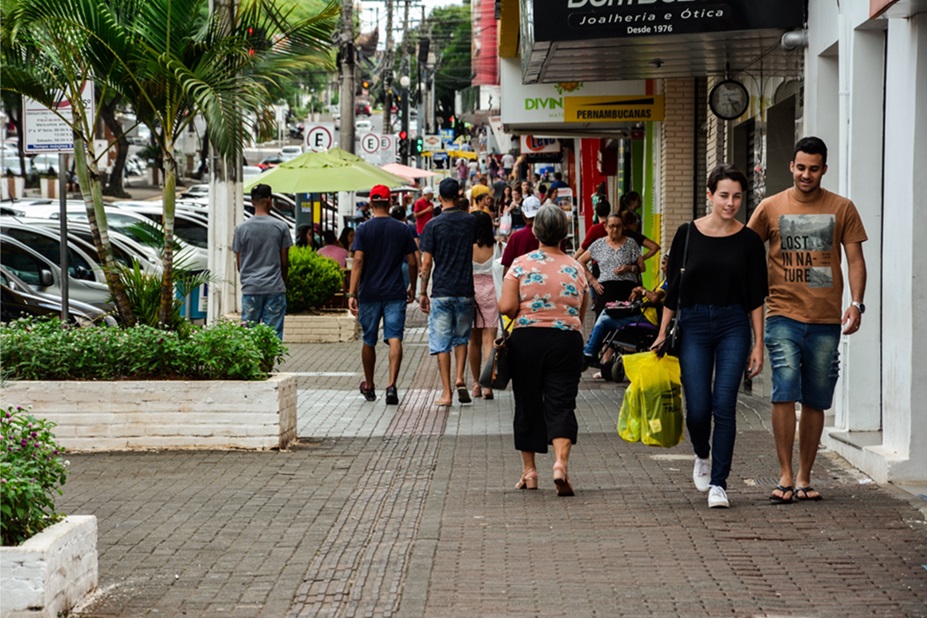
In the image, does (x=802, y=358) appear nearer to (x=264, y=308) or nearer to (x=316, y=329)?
(x=264, y=308)

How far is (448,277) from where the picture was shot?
13.2 m

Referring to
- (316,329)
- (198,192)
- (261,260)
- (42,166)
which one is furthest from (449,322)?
(42,166)

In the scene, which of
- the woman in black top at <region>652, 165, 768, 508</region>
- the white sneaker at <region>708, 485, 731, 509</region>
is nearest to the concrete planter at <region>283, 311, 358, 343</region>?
the woman in black top at <region>652, 165, 768, 508</region>

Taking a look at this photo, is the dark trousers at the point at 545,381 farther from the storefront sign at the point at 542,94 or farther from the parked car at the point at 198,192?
the parked car at the point at 198,192

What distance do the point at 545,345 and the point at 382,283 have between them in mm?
4812

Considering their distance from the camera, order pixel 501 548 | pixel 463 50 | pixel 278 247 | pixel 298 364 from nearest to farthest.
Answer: pixel 501 548 < pixel 278 247 < pixel 298 364 < pixel 463 50

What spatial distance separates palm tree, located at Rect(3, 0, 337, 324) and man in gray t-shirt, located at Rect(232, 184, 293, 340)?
291cm

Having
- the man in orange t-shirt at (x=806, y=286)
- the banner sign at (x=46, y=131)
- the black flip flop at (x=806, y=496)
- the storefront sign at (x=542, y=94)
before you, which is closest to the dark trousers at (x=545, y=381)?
the man in orange t-shirt at (x=806, y=286)

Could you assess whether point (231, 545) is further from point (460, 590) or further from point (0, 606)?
point (0, 606)

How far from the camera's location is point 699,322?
8.16 meters

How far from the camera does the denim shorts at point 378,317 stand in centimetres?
1344

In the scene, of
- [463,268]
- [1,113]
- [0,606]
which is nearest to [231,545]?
[0,606]

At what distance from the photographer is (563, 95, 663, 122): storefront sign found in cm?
2073

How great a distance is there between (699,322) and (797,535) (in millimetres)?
1278
